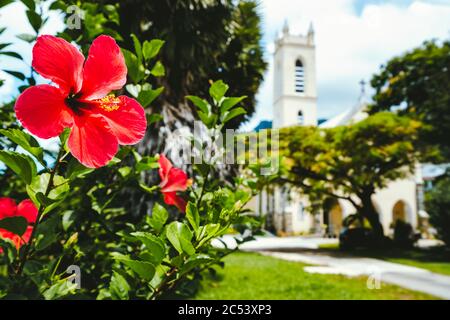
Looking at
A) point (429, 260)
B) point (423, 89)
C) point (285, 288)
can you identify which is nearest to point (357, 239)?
point (429, 260)

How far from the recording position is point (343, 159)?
12891 mm

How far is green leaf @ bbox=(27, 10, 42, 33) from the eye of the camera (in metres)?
1.05

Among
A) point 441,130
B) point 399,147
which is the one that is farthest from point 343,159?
point 441,130

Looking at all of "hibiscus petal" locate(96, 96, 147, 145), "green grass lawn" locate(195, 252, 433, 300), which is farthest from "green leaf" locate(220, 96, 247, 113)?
"green grass lawn" locate(195, 252, 433, 300)

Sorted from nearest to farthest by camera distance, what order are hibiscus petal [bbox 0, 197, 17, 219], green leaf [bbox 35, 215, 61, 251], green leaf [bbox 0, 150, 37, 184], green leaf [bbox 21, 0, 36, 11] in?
1. green leaf [bbox 0, 150, 37, 184]
2. green leaf [bbox 35, 215, 61, 251]
3. hibiscus petal [bbox 0, 197, 17, 219]
4. green leaf [bbox 21, 0, 36, 11]

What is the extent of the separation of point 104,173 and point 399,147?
1188 centimetres

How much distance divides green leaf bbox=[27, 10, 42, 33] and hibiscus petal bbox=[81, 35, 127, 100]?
66 centimetres

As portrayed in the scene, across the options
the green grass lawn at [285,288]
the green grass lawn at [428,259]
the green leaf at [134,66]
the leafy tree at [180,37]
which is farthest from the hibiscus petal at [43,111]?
the green grass lawn at [428,259]

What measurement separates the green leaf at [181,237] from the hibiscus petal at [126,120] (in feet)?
0.61

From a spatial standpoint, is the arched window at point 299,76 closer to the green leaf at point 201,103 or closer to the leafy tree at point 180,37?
the leafy tree at point 180,37

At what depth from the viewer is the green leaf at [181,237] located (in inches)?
25.9

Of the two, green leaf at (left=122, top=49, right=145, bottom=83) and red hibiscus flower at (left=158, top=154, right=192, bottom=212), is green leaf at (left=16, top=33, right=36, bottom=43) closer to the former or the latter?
green leaf at (left=122, top=49, right=145, bottom=83)

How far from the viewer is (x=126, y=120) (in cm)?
58

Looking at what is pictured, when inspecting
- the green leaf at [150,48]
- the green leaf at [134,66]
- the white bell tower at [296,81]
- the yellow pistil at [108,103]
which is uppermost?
the white bell tower at [296,81]
